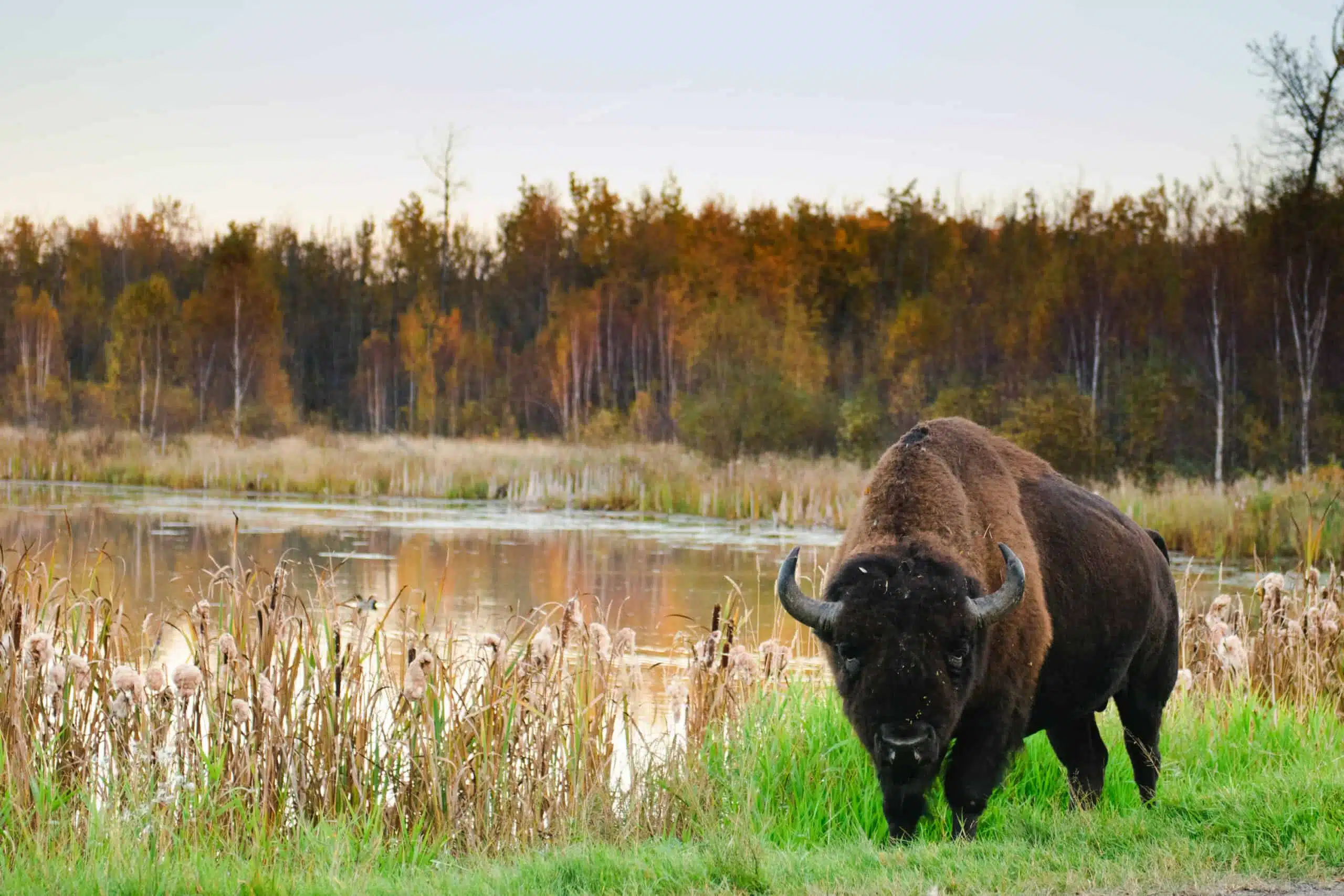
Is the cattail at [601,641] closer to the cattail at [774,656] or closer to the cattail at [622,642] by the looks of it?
the cattail at [622,642]

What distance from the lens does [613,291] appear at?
228 feet

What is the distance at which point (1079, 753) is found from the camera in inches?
286

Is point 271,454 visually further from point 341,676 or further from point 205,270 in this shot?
point 205,270

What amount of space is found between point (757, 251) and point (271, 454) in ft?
110

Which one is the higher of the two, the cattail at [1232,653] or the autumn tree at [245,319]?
the autumn tree at [245,319]

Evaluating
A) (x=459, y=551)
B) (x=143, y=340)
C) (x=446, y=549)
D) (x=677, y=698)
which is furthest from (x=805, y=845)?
(x=143, y=340)

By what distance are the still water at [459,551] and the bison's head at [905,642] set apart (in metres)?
3.61

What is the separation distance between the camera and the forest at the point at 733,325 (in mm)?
38094

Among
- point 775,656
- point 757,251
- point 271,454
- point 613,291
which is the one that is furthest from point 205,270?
point 775,656

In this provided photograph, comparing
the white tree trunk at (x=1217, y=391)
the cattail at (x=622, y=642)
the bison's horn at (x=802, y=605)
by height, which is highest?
the white tree trunk at (x=1217, y=391)

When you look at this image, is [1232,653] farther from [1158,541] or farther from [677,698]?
[677,698]

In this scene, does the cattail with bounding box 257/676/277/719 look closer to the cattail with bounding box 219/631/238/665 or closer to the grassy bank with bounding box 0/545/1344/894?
the grassy bank with bounding box 0/545/1344/894

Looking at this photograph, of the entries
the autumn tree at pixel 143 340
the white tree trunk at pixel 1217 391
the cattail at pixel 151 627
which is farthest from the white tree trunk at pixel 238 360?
the cattail at pixel 151 627

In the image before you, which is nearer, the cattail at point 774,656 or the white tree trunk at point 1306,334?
the cattail at point 774,656
